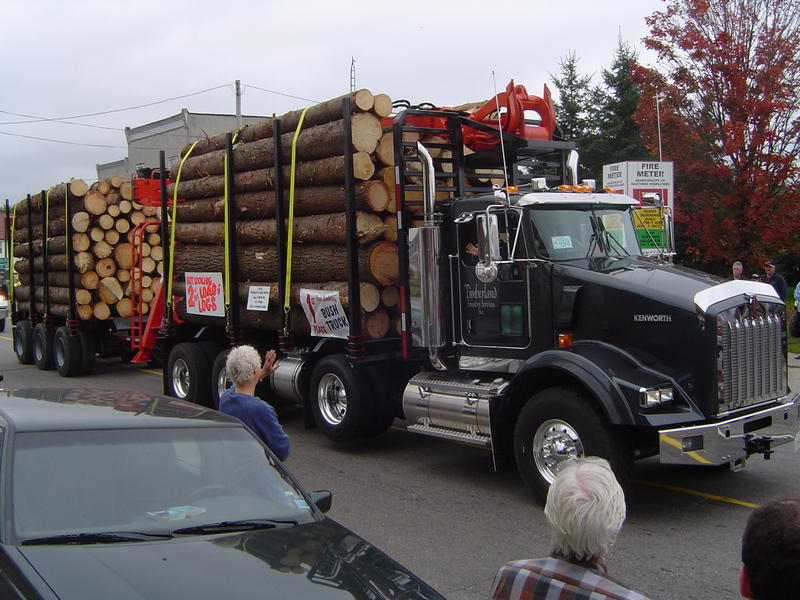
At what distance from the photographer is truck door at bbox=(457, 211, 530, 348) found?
768cm

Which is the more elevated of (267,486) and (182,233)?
(182,233)

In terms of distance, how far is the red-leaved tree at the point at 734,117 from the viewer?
52.3 ft

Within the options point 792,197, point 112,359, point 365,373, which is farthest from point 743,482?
point 112,359

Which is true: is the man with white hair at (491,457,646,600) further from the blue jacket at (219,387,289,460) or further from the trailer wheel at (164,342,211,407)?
the trailer wheel at (164,342,211,407)

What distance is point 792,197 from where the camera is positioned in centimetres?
1606

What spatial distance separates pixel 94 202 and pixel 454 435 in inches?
433

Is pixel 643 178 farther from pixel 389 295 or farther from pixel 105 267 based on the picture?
pixel 105 267

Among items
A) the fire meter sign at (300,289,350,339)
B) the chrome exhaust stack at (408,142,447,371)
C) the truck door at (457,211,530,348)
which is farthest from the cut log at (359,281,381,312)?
the truck door at (457,211,530,348)

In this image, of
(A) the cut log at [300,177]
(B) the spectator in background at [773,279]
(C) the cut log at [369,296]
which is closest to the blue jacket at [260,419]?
(C) the cut log at [369,296]

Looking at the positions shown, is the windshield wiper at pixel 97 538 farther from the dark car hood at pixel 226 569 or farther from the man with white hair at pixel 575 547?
the man with white hair at pixel 575 547

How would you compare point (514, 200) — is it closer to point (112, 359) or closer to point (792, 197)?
point (792, 197)

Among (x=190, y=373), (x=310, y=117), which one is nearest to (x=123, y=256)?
(x=190, y=373)

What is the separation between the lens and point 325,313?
944 centimetres

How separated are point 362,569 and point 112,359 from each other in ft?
56.9
